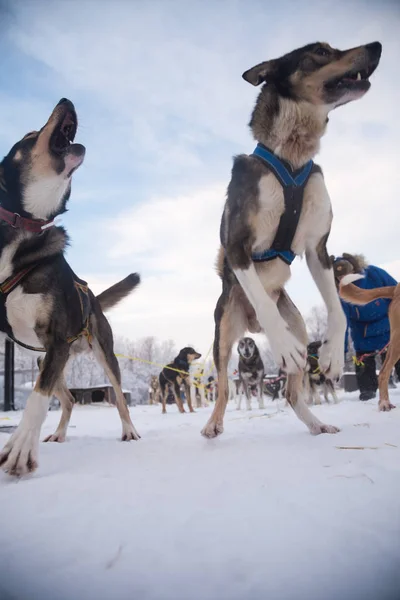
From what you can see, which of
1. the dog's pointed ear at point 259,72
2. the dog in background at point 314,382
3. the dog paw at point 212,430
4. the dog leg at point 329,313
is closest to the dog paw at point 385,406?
the dog leg at point 329,313

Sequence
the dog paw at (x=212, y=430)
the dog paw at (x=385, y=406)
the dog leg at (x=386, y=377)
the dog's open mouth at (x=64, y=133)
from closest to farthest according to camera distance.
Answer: the dog's open mouth at (x=64, y=133) < the dog paw at (x=212, y=430) < the dog paw at (x=385, y=406) < the dog leg at (x=386, y=377)

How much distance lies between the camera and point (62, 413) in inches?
146

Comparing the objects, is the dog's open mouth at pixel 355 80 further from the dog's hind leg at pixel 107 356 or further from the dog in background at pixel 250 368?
the dog in background at pixel 250 368

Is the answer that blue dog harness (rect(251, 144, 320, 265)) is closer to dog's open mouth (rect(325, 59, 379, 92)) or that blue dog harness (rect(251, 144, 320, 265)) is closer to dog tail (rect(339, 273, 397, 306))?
dog's open mouth (rect(325, 59, 379, 92))

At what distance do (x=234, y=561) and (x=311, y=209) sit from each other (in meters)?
2.20

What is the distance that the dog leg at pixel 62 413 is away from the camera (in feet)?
11.1

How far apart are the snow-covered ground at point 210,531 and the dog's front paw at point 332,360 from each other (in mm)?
618

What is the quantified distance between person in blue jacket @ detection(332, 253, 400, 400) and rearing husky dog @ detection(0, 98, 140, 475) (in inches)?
177

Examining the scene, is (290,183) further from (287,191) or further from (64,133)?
(64,133)

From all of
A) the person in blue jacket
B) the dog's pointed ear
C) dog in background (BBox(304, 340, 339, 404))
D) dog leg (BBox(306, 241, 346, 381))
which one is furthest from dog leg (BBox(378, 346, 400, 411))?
dog in background (BBox(304, 340, 339, 404))

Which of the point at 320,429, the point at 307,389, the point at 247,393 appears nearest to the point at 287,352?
the point at 320,429

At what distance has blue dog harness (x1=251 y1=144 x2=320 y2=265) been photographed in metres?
2.53

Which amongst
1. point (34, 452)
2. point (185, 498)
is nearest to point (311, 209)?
point (185, 498)

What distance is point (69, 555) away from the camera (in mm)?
971
